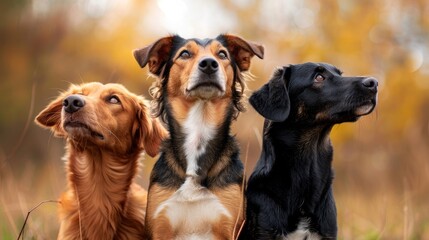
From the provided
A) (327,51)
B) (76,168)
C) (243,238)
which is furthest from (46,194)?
(327,51)

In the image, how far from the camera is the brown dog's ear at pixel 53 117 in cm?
494

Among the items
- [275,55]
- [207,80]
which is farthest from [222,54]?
[275,55]

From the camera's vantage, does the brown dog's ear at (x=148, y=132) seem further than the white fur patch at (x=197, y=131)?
Yes

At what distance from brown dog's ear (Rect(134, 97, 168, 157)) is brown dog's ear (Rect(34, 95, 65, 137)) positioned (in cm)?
61

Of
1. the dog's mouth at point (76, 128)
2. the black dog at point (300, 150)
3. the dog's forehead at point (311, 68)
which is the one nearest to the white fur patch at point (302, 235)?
the black dog at point (300, 150)

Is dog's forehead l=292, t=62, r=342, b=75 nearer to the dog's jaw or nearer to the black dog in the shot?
the black dog

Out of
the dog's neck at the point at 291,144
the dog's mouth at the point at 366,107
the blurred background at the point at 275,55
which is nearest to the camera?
the dog's mouth at the point at 366,107

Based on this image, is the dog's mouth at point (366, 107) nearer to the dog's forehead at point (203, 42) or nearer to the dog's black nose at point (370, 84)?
the dog's black nose at point (370, 84)

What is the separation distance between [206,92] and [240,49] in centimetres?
67

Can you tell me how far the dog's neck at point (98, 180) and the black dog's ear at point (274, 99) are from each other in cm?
118

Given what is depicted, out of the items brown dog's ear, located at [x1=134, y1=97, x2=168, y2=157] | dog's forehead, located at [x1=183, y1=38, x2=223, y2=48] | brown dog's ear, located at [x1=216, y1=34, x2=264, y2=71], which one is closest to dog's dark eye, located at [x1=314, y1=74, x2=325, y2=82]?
brown dog's ear, located at [x1=216, y1=34, x2=264, y2=71]

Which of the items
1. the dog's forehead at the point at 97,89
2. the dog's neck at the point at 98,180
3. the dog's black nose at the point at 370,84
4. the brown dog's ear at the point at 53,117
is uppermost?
the dog's black nose at the point at 370,84

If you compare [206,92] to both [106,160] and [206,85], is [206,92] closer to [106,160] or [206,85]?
[206,85]

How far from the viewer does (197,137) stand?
15.0 ft
